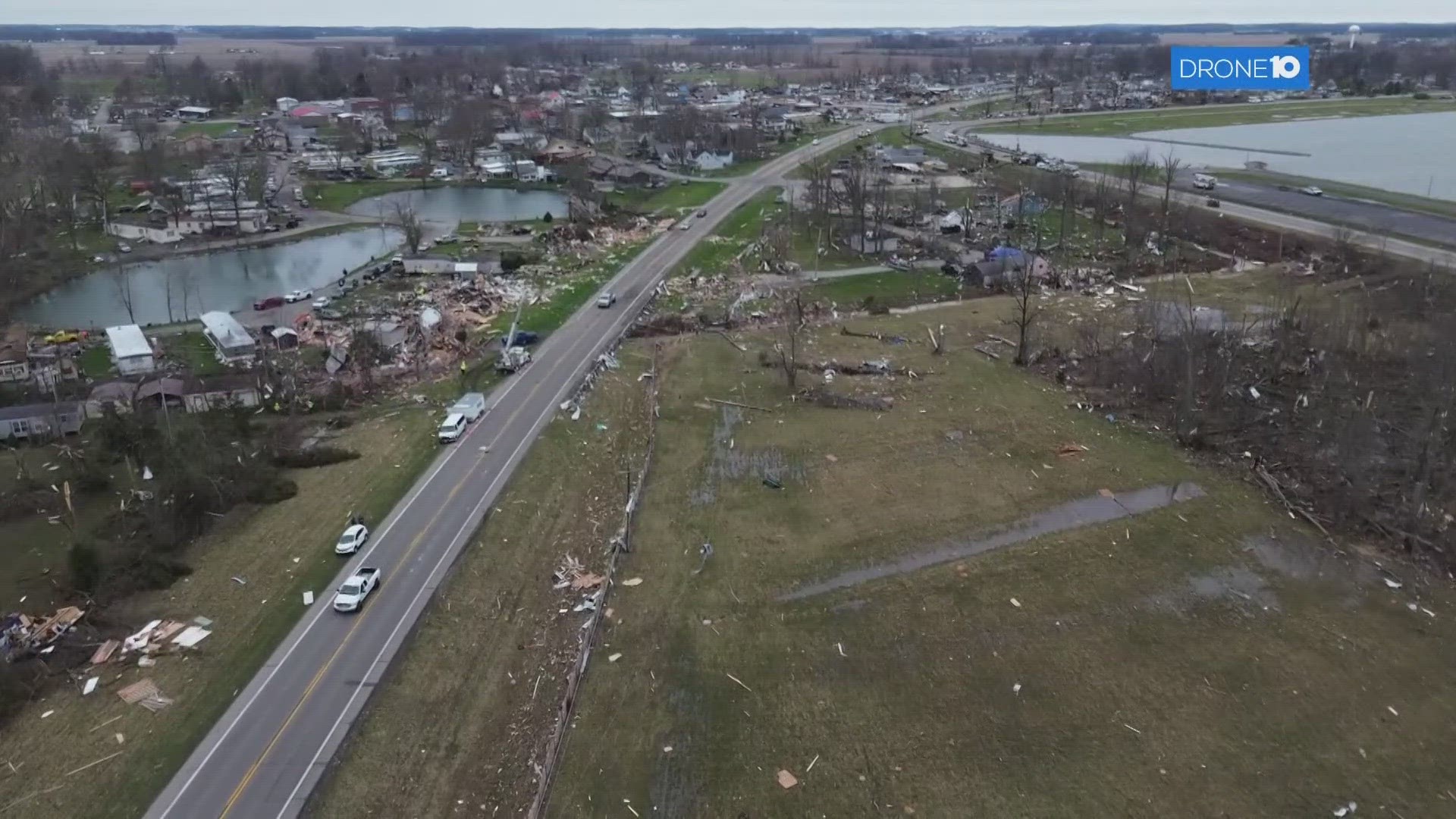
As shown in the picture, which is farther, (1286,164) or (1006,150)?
(1006,150)

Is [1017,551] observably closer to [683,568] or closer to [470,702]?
[683,568]

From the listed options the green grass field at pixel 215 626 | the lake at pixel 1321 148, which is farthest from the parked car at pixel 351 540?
the lake at pixel 1321 148

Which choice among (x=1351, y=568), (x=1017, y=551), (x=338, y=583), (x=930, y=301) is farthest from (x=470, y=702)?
(x=930, y=301)

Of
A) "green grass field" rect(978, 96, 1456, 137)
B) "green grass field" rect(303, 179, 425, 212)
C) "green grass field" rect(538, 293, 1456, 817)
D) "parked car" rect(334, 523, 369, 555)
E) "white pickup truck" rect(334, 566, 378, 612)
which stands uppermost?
"green grass field" rect(978, 96, 1456, 137)

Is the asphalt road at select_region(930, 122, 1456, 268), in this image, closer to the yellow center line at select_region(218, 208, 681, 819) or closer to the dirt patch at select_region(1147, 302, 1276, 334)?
the dirt patch at select_region(1147, 302, 1276, 334)

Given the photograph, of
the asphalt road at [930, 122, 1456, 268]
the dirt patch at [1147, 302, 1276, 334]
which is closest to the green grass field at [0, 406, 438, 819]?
the dirt patch at [1147, 302, 1276, 334]

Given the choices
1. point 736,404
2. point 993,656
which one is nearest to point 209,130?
point 736,404

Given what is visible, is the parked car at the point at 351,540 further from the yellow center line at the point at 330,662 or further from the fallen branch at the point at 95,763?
the fallen branch at the point at 95,763
